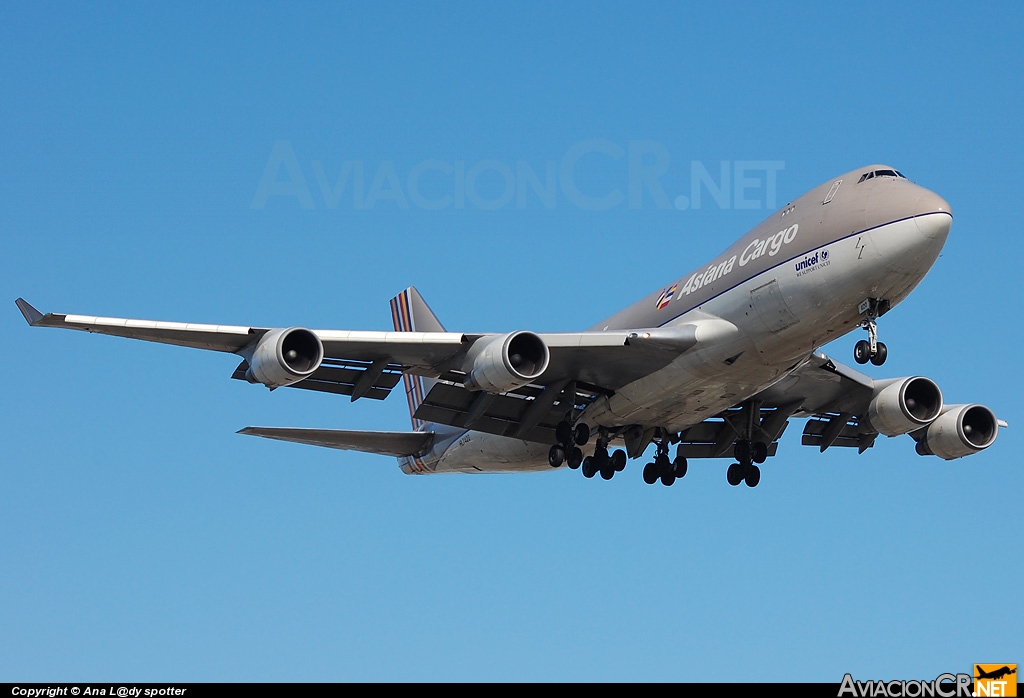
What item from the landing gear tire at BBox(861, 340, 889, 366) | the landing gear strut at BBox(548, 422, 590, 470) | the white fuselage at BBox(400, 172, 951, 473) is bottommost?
the landing gear tire at BBox(861, 340, 889, 366)

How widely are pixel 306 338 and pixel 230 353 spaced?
8.41ft

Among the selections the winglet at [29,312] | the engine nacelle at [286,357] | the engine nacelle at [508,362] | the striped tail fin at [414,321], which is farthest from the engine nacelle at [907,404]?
the winglet at [29,312]

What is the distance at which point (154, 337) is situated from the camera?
93.9 ft

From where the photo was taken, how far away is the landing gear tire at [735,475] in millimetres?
34844

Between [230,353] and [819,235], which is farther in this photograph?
[230,353]

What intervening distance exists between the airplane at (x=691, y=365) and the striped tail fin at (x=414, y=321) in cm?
364

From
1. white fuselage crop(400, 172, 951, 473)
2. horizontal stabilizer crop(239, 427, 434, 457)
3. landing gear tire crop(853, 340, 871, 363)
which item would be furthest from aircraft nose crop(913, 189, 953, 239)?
horizontal stabilizer crop(239, 427, 434, 457)

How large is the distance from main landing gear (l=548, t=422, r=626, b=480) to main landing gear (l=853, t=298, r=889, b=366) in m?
8.10

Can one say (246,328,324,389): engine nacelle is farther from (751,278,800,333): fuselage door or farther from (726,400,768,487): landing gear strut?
(726,400,768,487): landing gear strut

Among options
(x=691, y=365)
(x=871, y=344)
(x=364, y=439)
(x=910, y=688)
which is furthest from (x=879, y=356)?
(x=364, y=439)

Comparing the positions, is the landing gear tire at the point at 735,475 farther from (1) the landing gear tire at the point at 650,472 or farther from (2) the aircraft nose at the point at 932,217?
(2) the aircraft nose at the point at 932,217

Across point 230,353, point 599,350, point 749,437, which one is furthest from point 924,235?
point 230,353

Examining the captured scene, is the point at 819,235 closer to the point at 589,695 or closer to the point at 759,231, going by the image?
the point at 759,231

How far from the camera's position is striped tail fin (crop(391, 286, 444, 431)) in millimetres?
40156
